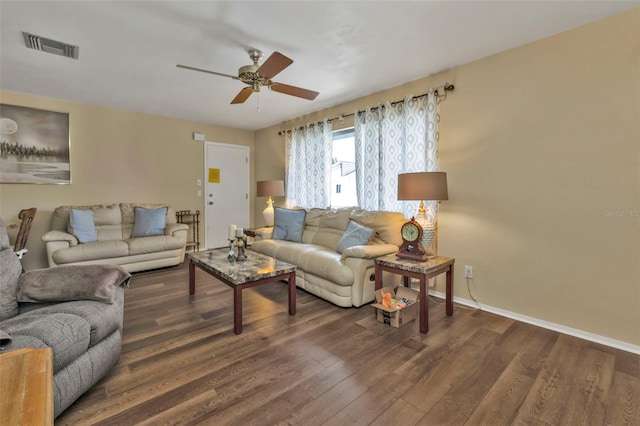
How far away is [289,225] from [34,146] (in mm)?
3523

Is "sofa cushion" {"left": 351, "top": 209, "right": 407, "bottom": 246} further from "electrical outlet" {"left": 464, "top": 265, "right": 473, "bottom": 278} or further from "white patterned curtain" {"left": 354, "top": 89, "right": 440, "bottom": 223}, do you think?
"electrical outlet" {"left": 464, "top": 265, "right": 473, "bottom": 278}

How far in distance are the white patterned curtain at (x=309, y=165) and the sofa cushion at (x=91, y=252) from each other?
8.11 feet

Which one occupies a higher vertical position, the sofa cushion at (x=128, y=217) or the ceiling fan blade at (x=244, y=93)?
the ceiling fan blade at (x=244, y=93)

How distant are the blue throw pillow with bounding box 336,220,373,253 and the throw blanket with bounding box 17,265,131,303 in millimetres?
2046

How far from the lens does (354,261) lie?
9.26ft

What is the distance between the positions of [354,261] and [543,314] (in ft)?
5.34

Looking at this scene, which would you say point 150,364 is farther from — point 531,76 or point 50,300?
point 531,76

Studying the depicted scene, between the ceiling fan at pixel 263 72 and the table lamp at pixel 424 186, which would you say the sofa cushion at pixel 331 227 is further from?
the ceiling fan at pixel 263 72

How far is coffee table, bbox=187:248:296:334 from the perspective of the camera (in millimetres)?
2326

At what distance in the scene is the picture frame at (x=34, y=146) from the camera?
376 centimetres

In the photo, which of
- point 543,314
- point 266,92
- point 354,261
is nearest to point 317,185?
point 266,92

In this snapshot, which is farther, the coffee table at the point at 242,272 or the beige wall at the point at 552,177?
the coffee table at the point at 242,272

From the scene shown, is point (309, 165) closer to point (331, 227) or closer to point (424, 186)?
point (331, 227)

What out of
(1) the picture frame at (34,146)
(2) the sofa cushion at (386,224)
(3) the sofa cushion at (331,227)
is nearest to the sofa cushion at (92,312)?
(3) the sofa cushion at (331,227)
